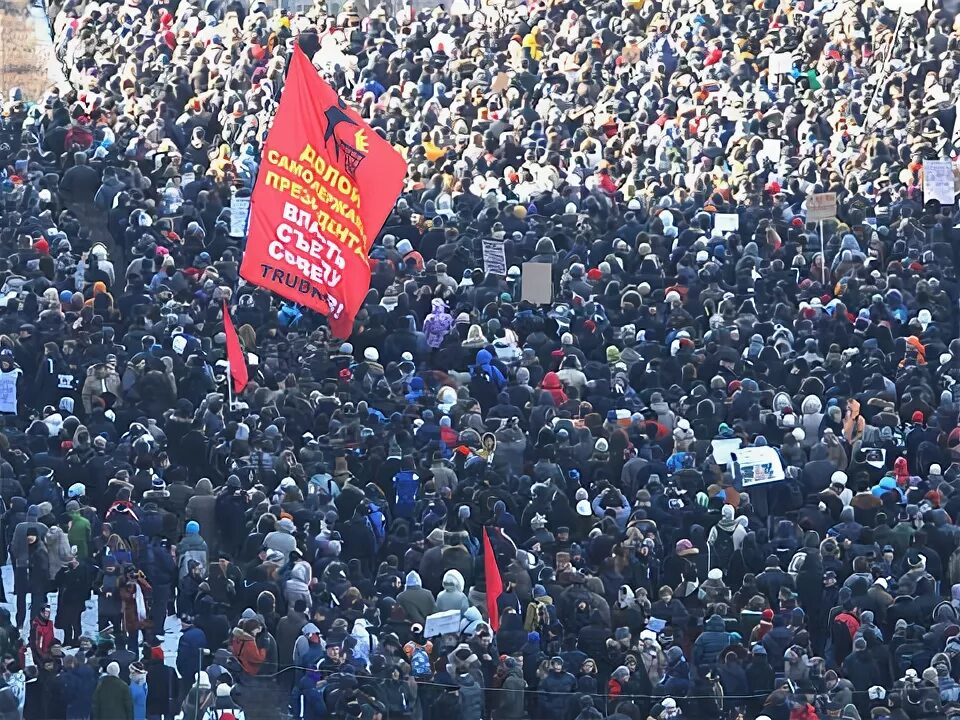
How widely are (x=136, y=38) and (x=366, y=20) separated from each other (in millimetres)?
3040

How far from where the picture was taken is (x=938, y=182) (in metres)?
34.1

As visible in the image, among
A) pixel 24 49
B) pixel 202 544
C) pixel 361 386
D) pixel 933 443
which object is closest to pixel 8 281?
pixel 361 386

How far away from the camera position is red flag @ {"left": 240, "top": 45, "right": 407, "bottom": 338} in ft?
91.7

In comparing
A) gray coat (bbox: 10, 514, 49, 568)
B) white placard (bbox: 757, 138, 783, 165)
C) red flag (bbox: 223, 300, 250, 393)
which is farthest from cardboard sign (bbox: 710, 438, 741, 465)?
white placard (bbox: 757, 138, 783, 165)

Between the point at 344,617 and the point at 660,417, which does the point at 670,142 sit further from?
the point at 344,617

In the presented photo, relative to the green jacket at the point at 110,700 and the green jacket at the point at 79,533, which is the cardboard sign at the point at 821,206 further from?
the green jacket at the point at 110,700

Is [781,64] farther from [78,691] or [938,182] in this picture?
[78,691]

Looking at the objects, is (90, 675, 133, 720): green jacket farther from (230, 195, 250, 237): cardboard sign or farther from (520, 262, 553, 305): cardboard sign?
(230, 195, 250, 237): cardboard sign

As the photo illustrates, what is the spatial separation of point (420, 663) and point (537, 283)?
789 centimetres

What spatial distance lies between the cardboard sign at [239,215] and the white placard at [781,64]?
29.6 ft

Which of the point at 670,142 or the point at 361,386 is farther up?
the point at 670,142

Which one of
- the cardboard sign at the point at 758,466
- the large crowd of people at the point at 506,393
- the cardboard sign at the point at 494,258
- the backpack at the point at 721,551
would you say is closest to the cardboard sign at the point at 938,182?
the large crowd of people at the point at 506,393

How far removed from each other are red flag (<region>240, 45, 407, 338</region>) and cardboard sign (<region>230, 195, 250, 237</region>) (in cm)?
311

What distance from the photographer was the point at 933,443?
91.9 ft
